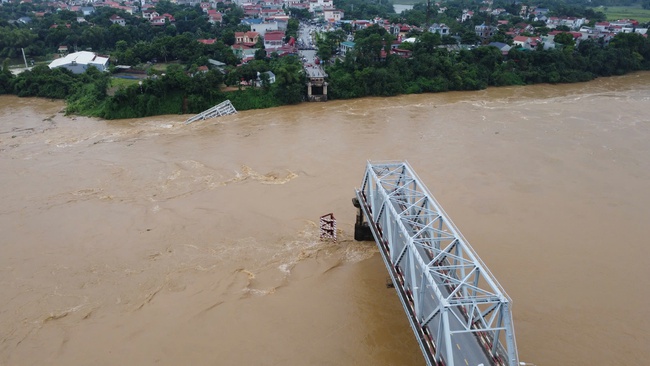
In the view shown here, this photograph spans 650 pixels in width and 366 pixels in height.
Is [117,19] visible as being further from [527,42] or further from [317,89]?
[527,42]

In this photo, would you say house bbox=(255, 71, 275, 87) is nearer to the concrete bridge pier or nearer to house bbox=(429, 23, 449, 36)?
the concrete bridge pier

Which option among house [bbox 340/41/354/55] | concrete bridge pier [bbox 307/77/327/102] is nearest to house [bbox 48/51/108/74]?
concrete bridge pier [bbox 307/77/327/102]

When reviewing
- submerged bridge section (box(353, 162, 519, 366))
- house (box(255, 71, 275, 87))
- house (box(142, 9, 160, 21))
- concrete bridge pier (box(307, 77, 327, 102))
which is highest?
house (box(142, 9, 160, 21))

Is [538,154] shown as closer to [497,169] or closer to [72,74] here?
[497,169]

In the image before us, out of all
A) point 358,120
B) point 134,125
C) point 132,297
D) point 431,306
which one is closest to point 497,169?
point 358,120

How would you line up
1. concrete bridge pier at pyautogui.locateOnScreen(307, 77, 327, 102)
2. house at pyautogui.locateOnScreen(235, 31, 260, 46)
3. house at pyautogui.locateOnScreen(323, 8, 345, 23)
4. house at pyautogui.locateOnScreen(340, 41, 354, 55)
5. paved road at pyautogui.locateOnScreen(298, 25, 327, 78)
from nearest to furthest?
concrete bridge pier at pyautogui.locateOnScreen(307, 77, 327, 102) < paved road at pyautogui.locateOnScreen(298, 25, 327, 78) < house at pyautogui.locateOnScreen(340, 41, 354, 55) < house at pyautogui.locateOnScreen(235, 31, 260, 46) < house at pyautogui.locateOnScreen(323, 8, 345, 23)

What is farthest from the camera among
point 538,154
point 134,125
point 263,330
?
point 134,125

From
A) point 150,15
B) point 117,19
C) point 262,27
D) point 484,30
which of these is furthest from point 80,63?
point 484,30
